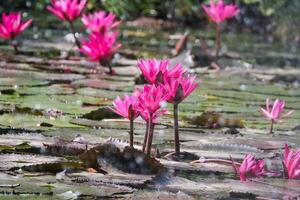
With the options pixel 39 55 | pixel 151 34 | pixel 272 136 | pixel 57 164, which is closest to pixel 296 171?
pixel 57 164

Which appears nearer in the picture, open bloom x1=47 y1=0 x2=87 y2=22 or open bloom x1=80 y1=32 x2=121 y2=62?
open bloom x1=80 y1=32 x2=121 y2=62

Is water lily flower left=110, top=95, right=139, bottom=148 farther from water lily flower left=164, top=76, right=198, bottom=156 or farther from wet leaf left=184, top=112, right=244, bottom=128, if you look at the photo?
wet leaf left=184, top=112, right=244, bottom=128

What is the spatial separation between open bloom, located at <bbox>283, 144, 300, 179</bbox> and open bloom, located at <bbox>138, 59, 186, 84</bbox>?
0.37m

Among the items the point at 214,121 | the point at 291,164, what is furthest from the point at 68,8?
the point at 291,164

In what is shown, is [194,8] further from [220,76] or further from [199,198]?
[199,198]

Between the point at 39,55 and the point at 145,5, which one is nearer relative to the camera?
the point at 39,55

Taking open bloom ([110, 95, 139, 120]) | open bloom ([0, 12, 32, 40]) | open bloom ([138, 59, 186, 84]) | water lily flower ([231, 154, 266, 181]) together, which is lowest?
water lily flower ([231, 154, 266, 181])

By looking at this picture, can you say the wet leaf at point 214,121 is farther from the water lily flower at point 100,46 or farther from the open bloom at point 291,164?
the water lily flower at point 100,46

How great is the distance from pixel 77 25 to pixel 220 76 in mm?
3884

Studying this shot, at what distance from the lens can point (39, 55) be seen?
535cm

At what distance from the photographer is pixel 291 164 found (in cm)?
213

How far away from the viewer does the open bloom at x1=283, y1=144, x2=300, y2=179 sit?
211cm

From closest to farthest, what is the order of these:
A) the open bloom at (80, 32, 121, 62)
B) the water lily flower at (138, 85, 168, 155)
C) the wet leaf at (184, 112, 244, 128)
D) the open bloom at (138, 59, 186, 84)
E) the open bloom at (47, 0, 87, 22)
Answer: the water lily flower at (138, 85, 168, 155), the open bloom at (138, 59, 186, 84), the wet leaf at (184, 112, 244, 128), the open bloom at (80, 32, 121, 62), the open bloom at (47, 0, 87, 22)

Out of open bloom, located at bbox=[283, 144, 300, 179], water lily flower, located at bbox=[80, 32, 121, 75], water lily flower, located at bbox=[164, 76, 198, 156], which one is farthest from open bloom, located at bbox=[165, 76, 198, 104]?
water lily flower, located at bbox=[80, 32, 121, 75]
